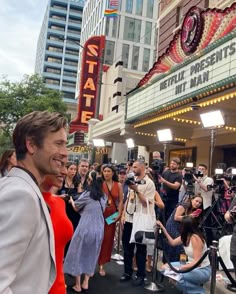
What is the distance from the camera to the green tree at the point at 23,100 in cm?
2892

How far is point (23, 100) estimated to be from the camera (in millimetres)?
29766

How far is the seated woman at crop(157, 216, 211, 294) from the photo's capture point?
4.43m

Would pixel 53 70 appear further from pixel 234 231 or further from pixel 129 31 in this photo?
pixel 234 231

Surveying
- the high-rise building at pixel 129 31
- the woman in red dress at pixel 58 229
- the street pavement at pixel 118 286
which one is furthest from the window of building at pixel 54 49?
the woman in red dress at pixel 58 229

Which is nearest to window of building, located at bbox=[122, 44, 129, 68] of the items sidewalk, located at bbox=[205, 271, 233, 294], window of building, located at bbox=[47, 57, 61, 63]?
sidewalk, located at bbox=[205, 271, 233, 294]

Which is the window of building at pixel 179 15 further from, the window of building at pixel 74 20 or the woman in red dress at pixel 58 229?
the window of building at pixel 74 20

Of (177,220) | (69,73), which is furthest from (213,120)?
(69,73)

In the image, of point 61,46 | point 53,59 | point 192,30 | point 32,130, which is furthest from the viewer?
point 61,46

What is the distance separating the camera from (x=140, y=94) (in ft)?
38.4

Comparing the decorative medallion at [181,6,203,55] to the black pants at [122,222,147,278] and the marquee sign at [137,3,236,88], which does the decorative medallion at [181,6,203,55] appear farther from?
the black pants at [122,222,147,278]

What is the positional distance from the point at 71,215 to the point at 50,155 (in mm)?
4406

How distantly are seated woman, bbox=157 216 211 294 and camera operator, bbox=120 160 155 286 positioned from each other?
763 mm

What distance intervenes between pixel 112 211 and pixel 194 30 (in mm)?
5793

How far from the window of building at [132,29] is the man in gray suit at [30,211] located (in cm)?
5034
